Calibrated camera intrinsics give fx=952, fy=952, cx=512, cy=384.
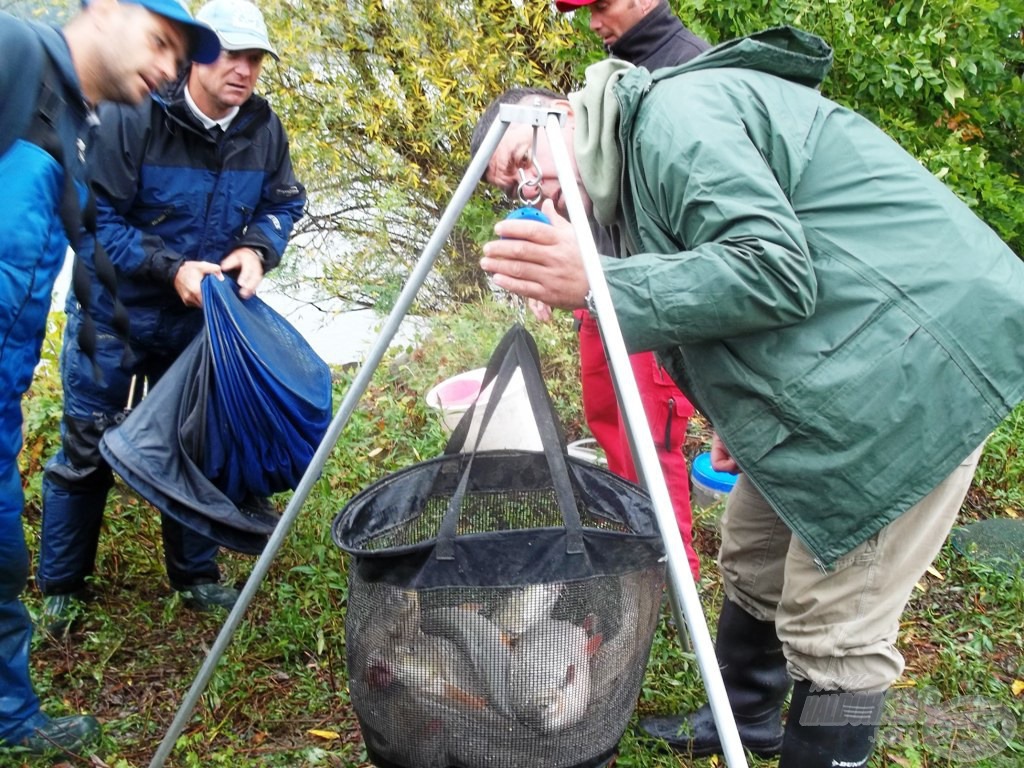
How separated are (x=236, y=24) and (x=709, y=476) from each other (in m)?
2.40

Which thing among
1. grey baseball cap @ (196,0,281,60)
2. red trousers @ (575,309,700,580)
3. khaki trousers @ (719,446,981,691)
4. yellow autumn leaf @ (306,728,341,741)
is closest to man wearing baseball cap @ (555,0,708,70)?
red trousers @ (575,309,700,580)

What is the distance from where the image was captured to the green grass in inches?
105

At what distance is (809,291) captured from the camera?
5.53 feet

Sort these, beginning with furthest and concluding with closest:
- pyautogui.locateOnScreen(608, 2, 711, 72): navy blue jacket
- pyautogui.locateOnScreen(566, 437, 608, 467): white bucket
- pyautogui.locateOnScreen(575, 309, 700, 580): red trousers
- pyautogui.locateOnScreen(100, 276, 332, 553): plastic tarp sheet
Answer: pyautogui.locateOnScreen(566, 437, 608, 467): white bucket
pyautogui.locateOnScreen(608, 2, 711, 72): navy blue jacket
pyautogui.locateOnScreen(575, 309, 700, 580): red trousers
pyautogui.locateOnScreen(100, 276, 332, 553): plastic tarp sheet

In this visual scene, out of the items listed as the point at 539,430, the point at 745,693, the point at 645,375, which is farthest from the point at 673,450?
the point at 539,430

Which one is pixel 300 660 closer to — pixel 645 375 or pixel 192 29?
pixel 645 375

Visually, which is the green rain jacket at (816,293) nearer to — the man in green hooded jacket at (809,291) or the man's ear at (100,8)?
the man in green hooded jacket at (809,291)

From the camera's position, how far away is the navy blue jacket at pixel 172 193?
269 centimetres

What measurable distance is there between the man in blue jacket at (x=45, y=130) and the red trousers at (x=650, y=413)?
1.32 metres

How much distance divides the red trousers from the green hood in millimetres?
905

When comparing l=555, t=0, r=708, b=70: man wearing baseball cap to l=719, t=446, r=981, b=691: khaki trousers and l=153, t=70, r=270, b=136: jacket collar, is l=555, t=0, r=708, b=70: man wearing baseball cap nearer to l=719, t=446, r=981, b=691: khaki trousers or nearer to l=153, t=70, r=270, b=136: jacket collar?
l=153, t=70, r=270, b=136: jacket collar

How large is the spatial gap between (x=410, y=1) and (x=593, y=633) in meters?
4.29

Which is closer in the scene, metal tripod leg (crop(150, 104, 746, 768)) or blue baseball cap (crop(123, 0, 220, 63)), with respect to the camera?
metal tripod leg (crop(150, 104, 746, 768))

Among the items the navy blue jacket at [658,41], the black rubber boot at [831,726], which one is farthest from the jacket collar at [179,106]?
the black rubber boot at [831,726]
